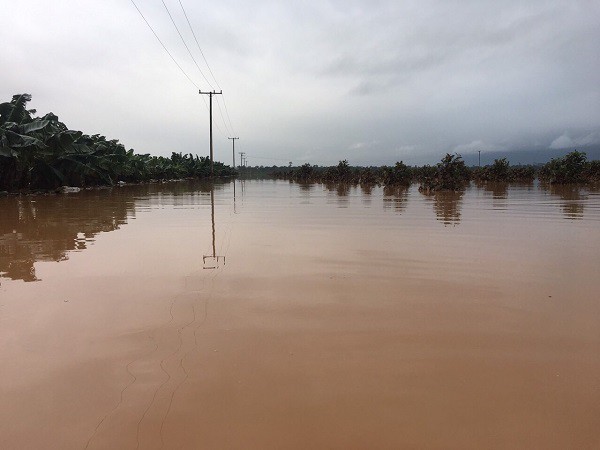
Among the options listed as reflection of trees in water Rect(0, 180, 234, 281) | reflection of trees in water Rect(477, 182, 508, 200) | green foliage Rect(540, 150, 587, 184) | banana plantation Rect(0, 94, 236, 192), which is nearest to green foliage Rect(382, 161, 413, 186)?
reflection of trees in water Rect(477, 182, 508, 200)

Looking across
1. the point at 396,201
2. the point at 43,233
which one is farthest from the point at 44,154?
the point at 396,201

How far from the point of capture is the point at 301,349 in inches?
124

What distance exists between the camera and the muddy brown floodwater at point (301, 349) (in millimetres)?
2246

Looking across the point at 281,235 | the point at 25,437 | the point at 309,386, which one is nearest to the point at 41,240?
the point at 281,235

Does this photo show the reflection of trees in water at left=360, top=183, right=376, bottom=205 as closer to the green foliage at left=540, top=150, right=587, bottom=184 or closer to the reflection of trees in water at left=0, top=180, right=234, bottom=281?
the reflection of trees in water at left=0, top=180, right=234, bottom=281

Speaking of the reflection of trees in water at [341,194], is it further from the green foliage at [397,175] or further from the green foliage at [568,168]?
the green foliage at [568,168]

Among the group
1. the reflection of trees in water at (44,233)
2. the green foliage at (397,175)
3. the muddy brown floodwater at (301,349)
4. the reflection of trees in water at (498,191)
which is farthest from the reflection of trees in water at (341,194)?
the muddy brown floodwater at (301,349)

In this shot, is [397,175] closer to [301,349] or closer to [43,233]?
[43,233]

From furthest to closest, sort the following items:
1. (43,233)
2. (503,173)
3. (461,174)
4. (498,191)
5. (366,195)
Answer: (503,173), (461,174), (498,191), (366,195), (43,233)

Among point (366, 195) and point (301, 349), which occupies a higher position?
point (366, 195)

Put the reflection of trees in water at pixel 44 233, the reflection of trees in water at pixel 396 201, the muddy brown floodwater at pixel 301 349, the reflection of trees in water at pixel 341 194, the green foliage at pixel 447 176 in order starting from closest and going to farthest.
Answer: the muddy brown floodwater at pixel 301 349
the reflection of trees in water at pixel 44 233
the reflection of trees in water at pixel 396 201
the reflection of trees in water at pixel 341 194
the green foliage at pixel 447 176

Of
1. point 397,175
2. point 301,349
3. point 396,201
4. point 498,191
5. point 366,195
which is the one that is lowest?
point 301,349

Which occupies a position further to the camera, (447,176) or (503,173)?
(503,173)

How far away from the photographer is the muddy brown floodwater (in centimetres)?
225
